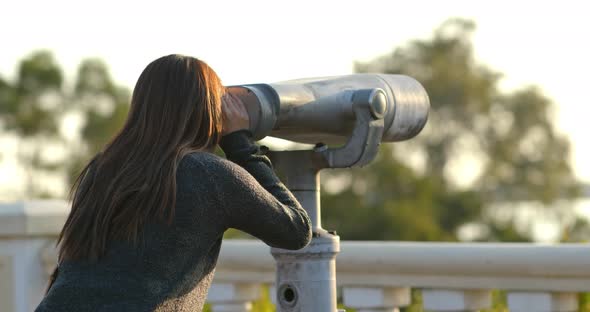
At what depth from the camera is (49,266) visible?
179 inches

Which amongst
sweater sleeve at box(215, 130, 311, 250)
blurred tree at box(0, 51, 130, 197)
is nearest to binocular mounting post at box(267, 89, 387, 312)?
sweater sleeve at box(215, 130, 311, 250)

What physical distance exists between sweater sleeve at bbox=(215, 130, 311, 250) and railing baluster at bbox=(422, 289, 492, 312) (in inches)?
38.0

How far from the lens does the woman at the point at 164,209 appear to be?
8.32 feet

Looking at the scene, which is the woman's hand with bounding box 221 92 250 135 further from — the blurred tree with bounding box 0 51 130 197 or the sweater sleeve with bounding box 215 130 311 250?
the blurred tree with bounding box 0 51 130 197

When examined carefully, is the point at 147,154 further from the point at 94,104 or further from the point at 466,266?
the point at 94,104

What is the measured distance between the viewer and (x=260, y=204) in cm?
256

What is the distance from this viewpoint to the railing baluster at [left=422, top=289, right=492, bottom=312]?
137 inches

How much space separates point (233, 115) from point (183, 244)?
0.30 metres

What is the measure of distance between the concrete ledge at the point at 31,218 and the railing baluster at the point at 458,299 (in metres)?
1.51

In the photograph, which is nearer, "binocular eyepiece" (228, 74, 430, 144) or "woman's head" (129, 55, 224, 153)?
"woman's head" (129, 55, 224, 153)

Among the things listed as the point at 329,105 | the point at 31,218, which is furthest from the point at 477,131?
the point at 329,105

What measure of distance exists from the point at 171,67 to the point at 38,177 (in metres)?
33.7

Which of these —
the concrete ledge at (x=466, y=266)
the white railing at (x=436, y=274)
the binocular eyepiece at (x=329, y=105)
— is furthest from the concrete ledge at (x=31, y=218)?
the binocular eyepiece at (x=329, y=105)

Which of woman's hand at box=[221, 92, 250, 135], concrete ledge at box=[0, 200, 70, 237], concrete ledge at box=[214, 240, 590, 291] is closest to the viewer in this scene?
woman's hand at box=[221, 92, 250, 135]
